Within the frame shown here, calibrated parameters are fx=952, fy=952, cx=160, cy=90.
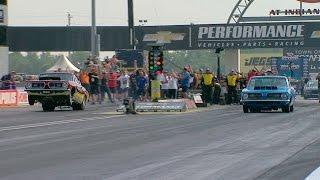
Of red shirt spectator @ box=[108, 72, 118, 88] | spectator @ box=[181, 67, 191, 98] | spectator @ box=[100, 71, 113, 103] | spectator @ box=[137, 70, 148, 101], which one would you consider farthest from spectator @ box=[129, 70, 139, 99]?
red shirt spectator @ box=[108, 72, 118, 88]

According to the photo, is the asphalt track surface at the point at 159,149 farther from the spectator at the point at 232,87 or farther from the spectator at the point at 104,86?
the spectator at the point at 104,86

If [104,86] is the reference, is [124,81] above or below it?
above

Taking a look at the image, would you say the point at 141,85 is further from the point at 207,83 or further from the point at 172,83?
the point at 207,83

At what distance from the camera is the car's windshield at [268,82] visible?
35.2 m

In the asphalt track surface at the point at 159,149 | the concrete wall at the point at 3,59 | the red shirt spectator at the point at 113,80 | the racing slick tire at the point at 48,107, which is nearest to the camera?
the asphalt track surface at the point at 159,149

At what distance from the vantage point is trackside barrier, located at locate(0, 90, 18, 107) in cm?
4256

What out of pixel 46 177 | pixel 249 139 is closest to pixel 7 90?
pixel 249 139

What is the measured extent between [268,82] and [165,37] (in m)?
37.7

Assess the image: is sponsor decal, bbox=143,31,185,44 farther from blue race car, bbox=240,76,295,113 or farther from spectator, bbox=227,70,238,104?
blue race car, bbox=240,76,295,113

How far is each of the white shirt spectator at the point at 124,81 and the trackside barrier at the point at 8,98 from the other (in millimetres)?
5331

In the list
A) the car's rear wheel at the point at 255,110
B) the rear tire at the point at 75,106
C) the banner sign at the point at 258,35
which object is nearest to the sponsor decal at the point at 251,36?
the banner sign at the point at 258,35

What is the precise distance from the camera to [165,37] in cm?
7275

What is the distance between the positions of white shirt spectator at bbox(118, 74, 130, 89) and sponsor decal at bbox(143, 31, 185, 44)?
82.9 feet

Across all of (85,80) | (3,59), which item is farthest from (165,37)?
(85,80)
